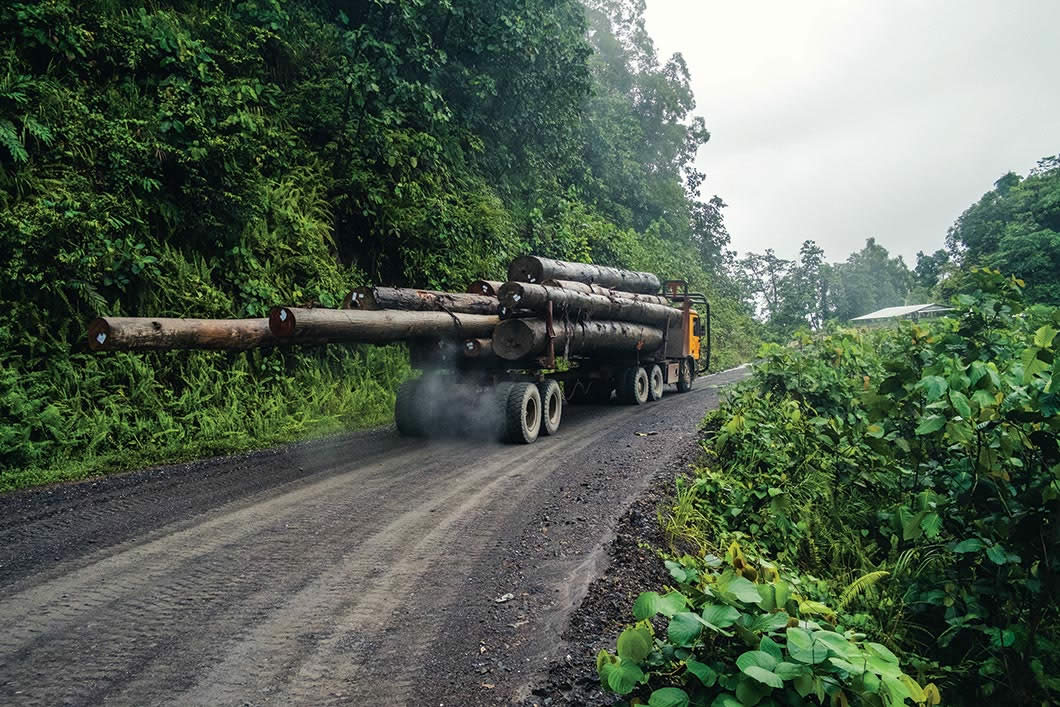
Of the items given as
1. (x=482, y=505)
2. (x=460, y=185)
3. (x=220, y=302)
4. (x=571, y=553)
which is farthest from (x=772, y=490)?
(x=460, y=185)

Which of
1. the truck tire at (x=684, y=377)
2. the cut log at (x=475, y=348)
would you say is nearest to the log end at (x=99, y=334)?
the cut log at (x=475, y=348)

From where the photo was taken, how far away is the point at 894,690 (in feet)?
7.30

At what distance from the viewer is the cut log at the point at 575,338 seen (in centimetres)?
941

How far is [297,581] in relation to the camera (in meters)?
3.95

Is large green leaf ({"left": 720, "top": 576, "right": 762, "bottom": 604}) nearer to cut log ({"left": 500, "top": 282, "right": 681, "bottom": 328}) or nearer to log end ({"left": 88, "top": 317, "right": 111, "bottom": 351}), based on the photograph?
log end ({"left": 88, "top": 317, "right": 111, "bottom": 351})

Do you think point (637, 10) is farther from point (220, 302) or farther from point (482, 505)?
point (482, 505)

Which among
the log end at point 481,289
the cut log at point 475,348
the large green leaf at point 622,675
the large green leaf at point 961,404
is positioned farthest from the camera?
the log end at point 481,289

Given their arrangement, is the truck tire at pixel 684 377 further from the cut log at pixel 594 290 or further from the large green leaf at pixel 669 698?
the large green leaf at pixel 669 698

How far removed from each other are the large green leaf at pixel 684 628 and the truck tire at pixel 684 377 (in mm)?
14342

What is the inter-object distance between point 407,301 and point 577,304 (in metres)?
3.13

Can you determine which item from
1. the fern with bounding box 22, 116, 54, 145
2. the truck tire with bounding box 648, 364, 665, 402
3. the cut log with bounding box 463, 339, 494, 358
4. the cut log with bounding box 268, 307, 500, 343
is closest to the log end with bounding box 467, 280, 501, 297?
the cut log with bounding box 268, 307, 500, 343

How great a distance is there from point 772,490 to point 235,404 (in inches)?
276

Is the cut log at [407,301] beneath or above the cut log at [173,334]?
above

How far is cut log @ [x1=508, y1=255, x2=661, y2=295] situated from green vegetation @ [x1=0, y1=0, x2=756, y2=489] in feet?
9.40
